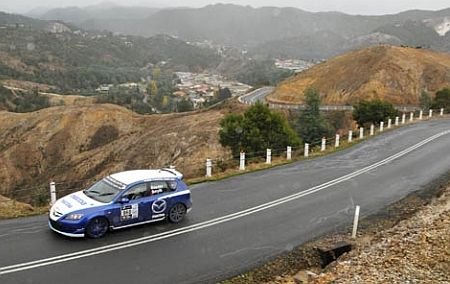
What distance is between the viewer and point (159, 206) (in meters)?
11.3

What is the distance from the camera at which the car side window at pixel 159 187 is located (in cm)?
1141

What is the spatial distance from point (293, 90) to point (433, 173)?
64697mm

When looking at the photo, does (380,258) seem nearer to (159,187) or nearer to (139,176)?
(159,187)

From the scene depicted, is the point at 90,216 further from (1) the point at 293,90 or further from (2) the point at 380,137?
(1) the point at 293,90

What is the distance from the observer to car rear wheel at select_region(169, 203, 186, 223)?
458 inches

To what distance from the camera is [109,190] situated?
1105cm

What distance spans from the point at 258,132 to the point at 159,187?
22163mm

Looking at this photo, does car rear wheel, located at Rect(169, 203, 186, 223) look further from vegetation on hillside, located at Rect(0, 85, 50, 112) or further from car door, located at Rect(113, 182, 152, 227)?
vegetation on hillside, located at Rect(0, 85, 50, 112)

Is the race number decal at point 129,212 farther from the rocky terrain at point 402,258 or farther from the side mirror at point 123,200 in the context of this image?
the rocky terrain at point 402,258

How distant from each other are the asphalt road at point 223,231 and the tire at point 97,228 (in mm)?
166

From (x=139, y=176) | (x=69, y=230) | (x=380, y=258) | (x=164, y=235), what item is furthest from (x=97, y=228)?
(x=380, y=258)

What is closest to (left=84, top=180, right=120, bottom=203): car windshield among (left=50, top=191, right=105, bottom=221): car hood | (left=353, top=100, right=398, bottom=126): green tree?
(left=50, top=191, right=105, bottom=221): car hood

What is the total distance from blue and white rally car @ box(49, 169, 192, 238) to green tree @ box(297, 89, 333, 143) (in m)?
32.9

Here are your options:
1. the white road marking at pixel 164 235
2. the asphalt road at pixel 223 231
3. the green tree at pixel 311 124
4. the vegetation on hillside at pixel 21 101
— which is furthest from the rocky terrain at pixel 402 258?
the vegetation on hillside at pixel 21 101
